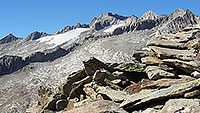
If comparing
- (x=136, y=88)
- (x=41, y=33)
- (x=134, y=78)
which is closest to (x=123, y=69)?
(x=134, y=78)

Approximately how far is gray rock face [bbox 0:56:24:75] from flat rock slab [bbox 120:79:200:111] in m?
67.8

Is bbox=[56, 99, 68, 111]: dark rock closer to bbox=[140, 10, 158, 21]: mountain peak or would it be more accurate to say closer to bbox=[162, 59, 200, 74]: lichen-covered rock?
bbox=[162, 59, 200, 74]: lichen-covered rock

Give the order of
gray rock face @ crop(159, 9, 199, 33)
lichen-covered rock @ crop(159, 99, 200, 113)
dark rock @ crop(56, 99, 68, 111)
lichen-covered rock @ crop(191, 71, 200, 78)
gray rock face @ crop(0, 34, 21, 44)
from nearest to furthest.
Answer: lichen-covered rock @ crop(159, 99, 200, 113) < lichen-covered rock @ crop(191, 71, 200, 78) < dark rock @ crop(56, 99, 68, 111) < gray rock face @ crop(159, 9, 199, 33) < gray rock face @ crop(0, 34, 21, 44)

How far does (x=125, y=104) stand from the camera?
8961mm

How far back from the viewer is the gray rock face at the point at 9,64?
64.2 meters

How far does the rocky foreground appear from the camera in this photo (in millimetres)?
8094

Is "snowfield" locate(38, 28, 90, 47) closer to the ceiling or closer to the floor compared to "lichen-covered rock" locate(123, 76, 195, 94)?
closer to the ceiling

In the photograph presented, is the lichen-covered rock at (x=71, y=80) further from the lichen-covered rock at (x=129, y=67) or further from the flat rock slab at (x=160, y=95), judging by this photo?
the flat rock slab at (x=160, y=95)

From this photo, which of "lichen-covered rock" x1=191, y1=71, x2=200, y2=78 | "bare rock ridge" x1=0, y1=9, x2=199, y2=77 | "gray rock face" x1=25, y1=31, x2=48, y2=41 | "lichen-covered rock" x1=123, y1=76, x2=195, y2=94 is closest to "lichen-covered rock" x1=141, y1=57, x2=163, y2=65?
"lichen-covered rock" x1=123, y1=76, x2=195, y2=94

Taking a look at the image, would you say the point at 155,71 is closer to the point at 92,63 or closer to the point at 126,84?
the point at 126,84

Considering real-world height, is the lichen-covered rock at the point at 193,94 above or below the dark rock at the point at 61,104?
below

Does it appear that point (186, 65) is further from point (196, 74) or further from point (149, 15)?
point (149, 15)

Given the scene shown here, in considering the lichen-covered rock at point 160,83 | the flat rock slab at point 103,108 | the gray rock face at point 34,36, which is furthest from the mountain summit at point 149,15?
the flat rock slab at point 103,108

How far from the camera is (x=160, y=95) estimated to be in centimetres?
844
